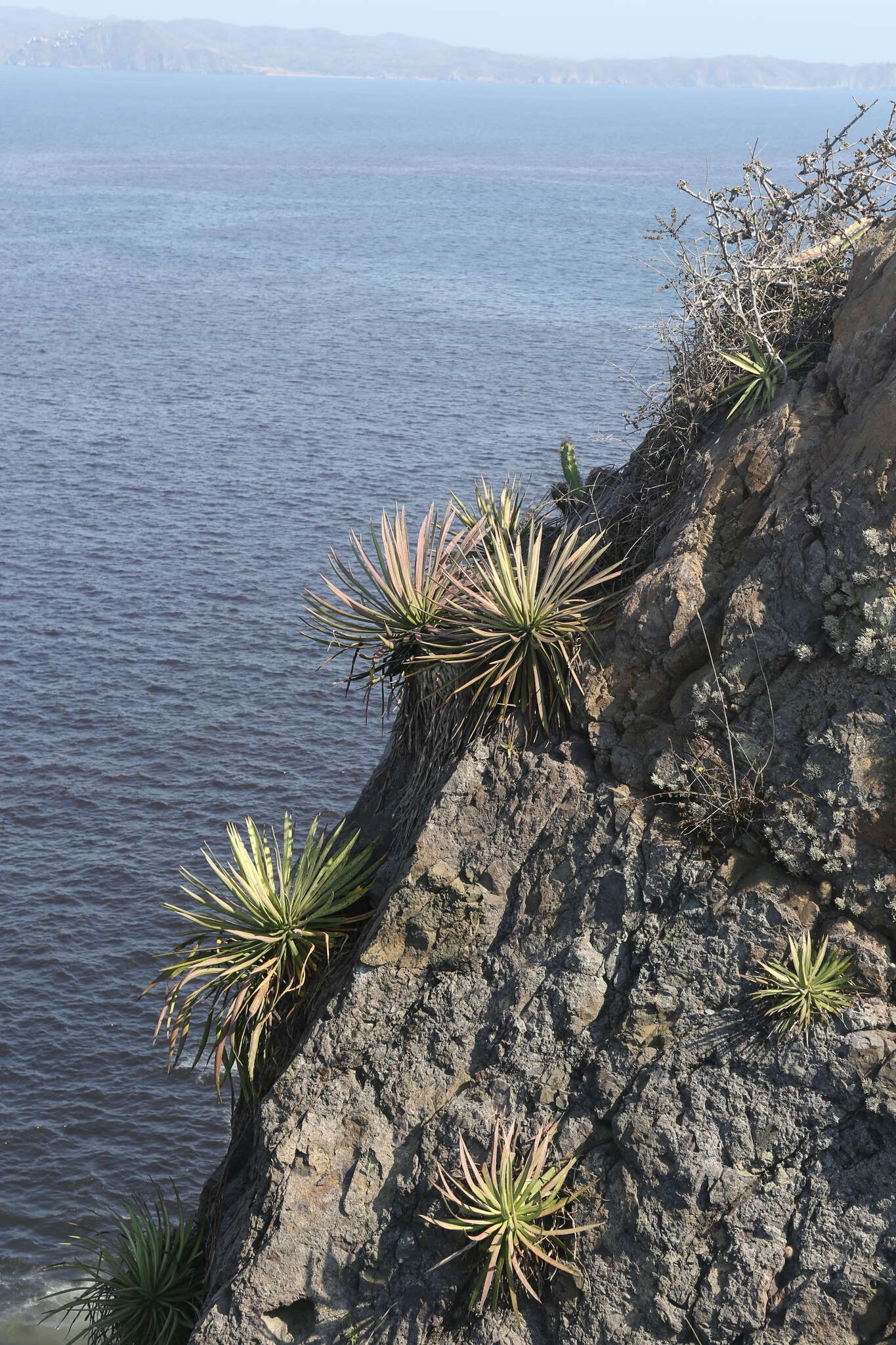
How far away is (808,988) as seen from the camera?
22.8 feet

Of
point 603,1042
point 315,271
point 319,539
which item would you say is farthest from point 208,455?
point 603,1042

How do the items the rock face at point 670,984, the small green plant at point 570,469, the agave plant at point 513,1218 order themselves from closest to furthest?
the rock face at point 670,984, the agave plant at point 513,1218, the small green plant at point 570,469

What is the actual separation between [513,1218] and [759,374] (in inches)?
214

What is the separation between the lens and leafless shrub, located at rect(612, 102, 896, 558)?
8.62m

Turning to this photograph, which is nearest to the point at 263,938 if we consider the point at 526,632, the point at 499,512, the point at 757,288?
the point at 526,632

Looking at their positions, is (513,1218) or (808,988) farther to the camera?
(513,1218)

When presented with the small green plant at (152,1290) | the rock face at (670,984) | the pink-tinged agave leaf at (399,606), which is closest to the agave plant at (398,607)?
the pink-tinged agave leaf at (399,606)

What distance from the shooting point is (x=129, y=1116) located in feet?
57.1

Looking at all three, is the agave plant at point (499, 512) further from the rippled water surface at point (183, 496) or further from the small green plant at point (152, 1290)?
the rippled water surface at point (183, 496)

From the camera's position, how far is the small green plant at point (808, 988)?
6945mm

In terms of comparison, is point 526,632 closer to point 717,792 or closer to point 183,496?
point 717,792

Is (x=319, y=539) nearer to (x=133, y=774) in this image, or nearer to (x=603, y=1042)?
(x=133, y=774)

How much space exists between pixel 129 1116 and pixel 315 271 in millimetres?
55513

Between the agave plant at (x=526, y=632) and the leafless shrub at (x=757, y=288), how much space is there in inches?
30.0
